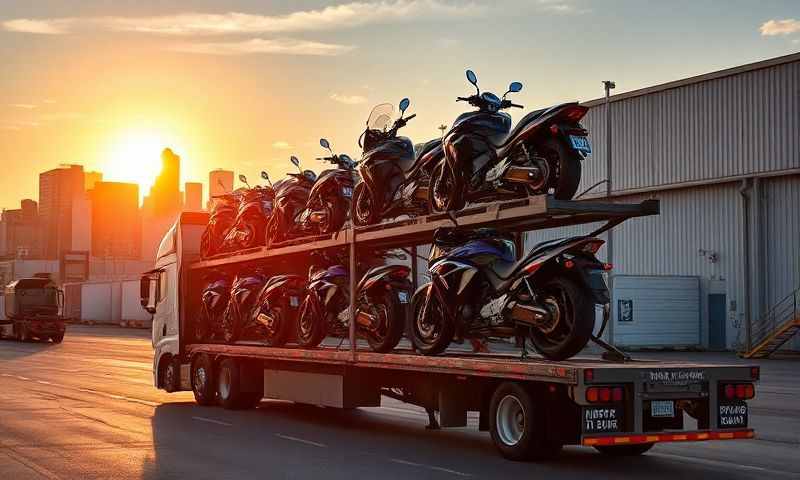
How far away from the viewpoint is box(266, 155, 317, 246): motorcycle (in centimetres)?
1728

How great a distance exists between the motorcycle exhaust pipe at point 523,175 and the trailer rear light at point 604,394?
2400 mm

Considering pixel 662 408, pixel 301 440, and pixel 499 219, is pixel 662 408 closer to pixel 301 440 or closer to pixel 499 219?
pixel 499 219

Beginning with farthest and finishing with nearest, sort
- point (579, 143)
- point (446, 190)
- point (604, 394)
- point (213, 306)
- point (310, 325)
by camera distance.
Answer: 1. point (213, 306)
2. point (310, 325)
3. point (446, 190)
4. point (579, 143)
5. point (604, 394)

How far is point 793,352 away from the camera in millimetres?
41406

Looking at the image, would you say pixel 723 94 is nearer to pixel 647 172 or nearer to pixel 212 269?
pixel 647 172

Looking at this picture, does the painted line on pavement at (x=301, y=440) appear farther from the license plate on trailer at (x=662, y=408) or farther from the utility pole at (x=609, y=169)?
the utility pole at (x=609, y=169)

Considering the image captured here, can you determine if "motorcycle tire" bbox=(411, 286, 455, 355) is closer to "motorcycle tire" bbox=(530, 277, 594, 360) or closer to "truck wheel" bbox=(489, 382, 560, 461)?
"truck wheel" bbox=(489, 382, 560, 461)

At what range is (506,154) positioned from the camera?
12.1 meters

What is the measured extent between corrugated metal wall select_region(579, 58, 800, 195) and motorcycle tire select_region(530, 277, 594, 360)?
107ft

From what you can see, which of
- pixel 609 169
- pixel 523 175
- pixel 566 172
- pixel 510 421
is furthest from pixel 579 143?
pixel 609 169

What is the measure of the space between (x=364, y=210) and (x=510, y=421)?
4349 mm

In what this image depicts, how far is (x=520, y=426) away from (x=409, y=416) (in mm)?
6549

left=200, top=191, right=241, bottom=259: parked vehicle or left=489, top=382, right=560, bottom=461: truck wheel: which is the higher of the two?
left=200, top=191, right=241, bottom=259: parked vehicle

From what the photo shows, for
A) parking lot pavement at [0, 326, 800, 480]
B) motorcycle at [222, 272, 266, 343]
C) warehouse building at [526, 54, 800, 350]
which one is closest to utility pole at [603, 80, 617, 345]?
warehouse building at [526, 54, 800, 350]
